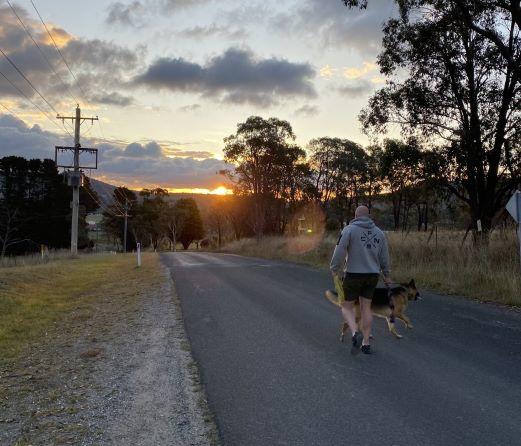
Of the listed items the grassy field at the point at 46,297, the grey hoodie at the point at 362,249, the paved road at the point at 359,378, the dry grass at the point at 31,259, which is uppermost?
the grey hoodie at the point at 362,249

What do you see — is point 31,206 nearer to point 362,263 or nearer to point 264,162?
point 264,162

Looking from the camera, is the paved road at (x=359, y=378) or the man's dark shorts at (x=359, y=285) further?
the man's dark shorts at (x=359, y=285)

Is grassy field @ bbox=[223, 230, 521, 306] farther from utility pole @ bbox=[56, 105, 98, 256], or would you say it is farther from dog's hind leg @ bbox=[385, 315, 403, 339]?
utility pole @ bbox=[56, 105, 98, 256]

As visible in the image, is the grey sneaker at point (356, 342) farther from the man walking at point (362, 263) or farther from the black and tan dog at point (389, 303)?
the black and tan dog at point (389, 303)

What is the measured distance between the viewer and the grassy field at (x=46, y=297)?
8.54 m

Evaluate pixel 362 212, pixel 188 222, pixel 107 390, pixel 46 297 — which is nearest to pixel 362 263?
pixel 362 212

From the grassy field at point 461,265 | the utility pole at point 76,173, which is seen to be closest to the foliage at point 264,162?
the utility pole at point 76,173

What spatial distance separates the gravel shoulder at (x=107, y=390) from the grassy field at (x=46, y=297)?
0.40 meters

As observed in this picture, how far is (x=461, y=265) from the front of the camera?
14.7 meters

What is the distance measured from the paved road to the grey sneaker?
124 mm

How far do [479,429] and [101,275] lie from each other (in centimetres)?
1819

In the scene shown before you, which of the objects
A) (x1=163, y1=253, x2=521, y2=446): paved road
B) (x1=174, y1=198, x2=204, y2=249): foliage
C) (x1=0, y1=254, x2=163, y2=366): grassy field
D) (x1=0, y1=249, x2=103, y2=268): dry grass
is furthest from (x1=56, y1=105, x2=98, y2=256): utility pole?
(x1=174, y1=198, x2=204, y2=249): foliage

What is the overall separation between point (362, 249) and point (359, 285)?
0.50m

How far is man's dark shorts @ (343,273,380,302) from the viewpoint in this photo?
6670 millimetres
